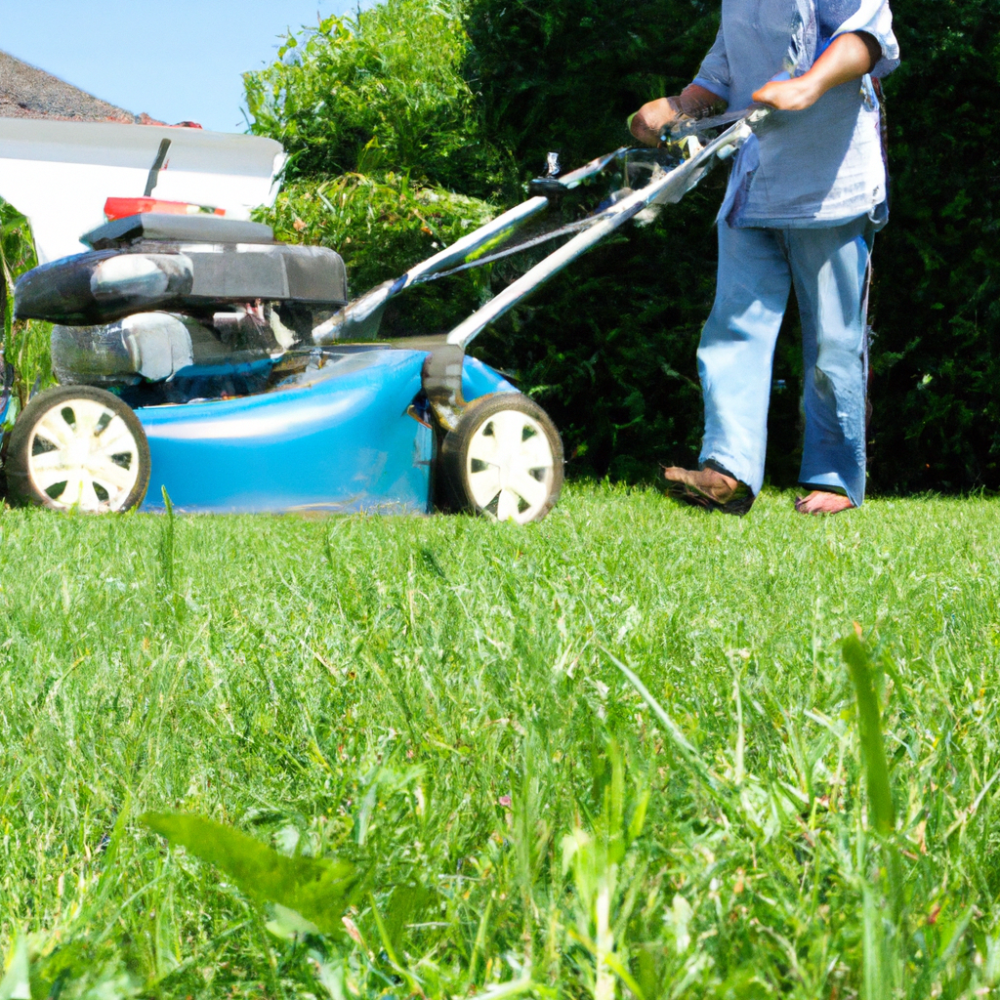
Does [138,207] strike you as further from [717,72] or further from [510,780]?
[510,780]

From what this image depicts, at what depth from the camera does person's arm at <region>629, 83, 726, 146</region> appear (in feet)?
12.0

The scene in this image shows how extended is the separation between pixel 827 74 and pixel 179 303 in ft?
5.94

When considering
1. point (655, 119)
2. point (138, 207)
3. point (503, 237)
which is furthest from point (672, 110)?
point (138, 207)

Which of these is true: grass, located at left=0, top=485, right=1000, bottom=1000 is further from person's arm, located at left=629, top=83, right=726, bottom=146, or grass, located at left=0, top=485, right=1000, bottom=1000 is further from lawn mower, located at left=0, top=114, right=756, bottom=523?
person's arm, located at left=629, top=83, right=726, bottom=146

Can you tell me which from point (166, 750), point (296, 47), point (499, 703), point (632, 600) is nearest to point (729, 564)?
point (632, 600)

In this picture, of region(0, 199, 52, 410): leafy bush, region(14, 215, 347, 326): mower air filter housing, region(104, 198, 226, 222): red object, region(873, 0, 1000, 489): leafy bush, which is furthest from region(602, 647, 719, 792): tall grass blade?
region(0, 199, 52, 410): leafy bush

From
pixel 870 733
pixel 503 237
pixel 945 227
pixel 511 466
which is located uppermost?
pixel 945 227

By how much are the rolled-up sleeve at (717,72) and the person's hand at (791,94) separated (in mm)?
621

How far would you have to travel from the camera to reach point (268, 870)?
0.56 metres

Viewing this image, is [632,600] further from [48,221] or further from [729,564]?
[48,221]

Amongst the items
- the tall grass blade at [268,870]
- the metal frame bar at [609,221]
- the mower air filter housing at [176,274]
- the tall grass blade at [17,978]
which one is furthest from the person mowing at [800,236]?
the tall grass blade at [17,978]

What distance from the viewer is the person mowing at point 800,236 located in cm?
326

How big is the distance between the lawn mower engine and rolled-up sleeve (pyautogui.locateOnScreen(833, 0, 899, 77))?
1538mm

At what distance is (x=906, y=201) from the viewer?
4668 millimetres
